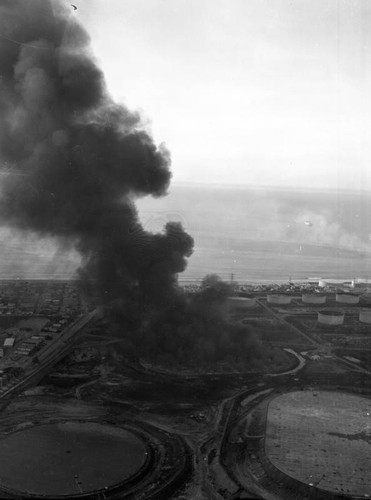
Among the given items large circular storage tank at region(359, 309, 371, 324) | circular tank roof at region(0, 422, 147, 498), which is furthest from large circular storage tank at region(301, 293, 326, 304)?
circular tank roof at region(0, 422, 147, 498)

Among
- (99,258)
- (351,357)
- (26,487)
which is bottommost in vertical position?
(26,487)

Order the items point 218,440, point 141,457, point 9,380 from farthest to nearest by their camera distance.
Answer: point 9,380 < point 218,440 < point 141,457

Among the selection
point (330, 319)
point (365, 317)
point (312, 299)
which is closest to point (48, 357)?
point (330, 319)

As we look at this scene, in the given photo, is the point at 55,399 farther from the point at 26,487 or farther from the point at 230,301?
the point at 230,301

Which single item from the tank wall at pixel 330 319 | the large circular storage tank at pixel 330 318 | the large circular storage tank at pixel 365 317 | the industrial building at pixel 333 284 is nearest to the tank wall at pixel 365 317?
the large circular storage tank at pixel 365 317

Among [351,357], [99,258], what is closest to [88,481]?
[99,258]
